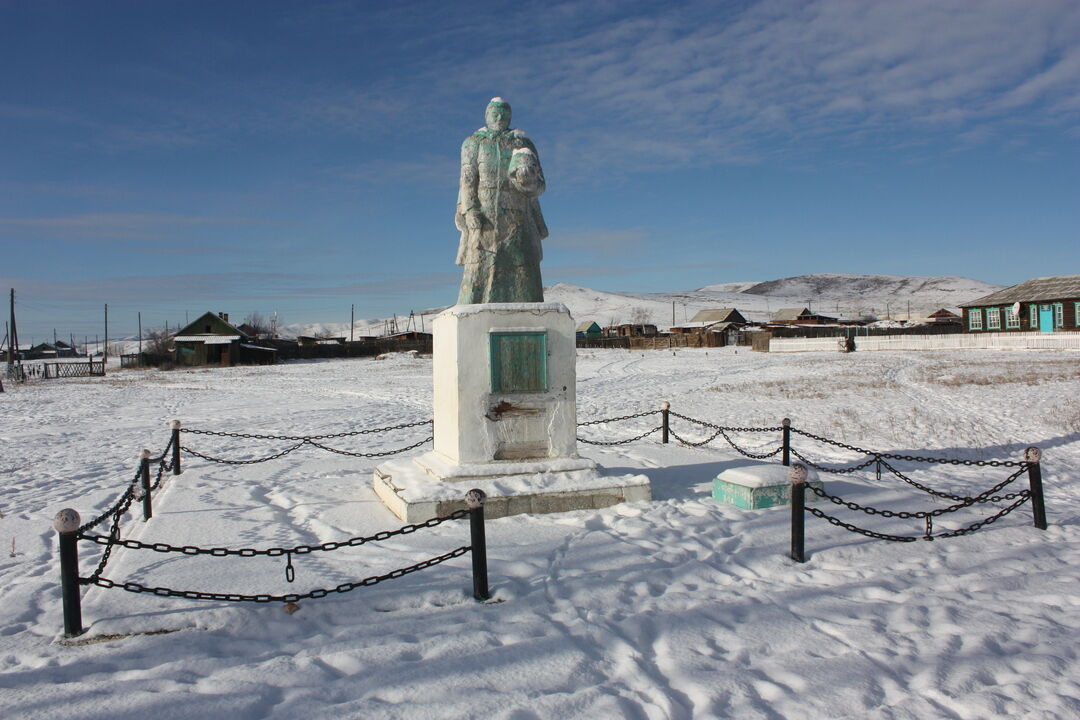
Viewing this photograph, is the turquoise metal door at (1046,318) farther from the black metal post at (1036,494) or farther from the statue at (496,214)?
the statue at (496,214)

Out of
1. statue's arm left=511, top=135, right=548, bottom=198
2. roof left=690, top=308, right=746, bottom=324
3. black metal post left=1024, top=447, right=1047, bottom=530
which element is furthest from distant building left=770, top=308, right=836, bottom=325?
statue's arm left=511, top=135, right=548, bottom=198

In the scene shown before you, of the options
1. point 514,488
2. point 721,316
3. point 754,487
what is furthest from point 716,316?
point 514,488

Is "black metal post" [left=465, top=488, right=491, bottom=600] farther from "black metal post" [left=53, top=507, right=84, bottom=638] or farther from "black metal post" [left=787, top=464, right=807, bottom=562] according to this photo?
"black metal post" [left=787, top=464, right=807, bottom=562]

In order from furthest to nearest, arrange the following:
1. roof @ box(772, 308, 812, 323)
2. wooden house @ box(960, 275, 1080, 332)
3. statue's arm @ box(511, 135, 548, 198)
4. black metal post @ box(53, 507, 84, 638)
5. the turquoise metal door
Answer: roof @ box(772, 308, 812, 323)
the turquoise metal door
wooden house @ box(960, 275, 1080, 332)
statue's arm @ box(511, 135, 548, 198)
black metal post @ box(53, 507, 84, 638)

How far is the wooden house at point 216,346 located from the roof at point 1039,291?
51.4 meters

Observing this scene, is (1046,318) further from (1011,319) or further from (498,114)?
(498,114)

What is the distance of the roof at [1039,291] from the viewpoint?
42906 mm

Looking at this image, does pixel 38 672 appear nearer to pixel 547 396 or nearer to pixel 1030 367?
pixel 547 396

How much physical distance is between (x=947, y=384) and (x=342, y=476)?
1852 centimetres

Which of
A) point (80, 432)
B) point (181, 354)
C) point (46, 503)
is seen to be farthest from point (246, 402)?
point (181, 354)

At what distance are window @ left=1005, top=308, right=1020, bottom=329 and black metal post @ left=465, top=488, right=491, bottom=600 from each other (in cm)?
5233

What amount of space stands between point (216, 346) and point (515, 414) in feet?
160

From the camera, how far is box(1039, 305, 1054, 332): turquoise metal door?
142ft

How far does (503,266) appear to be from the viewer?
7.30 meters
